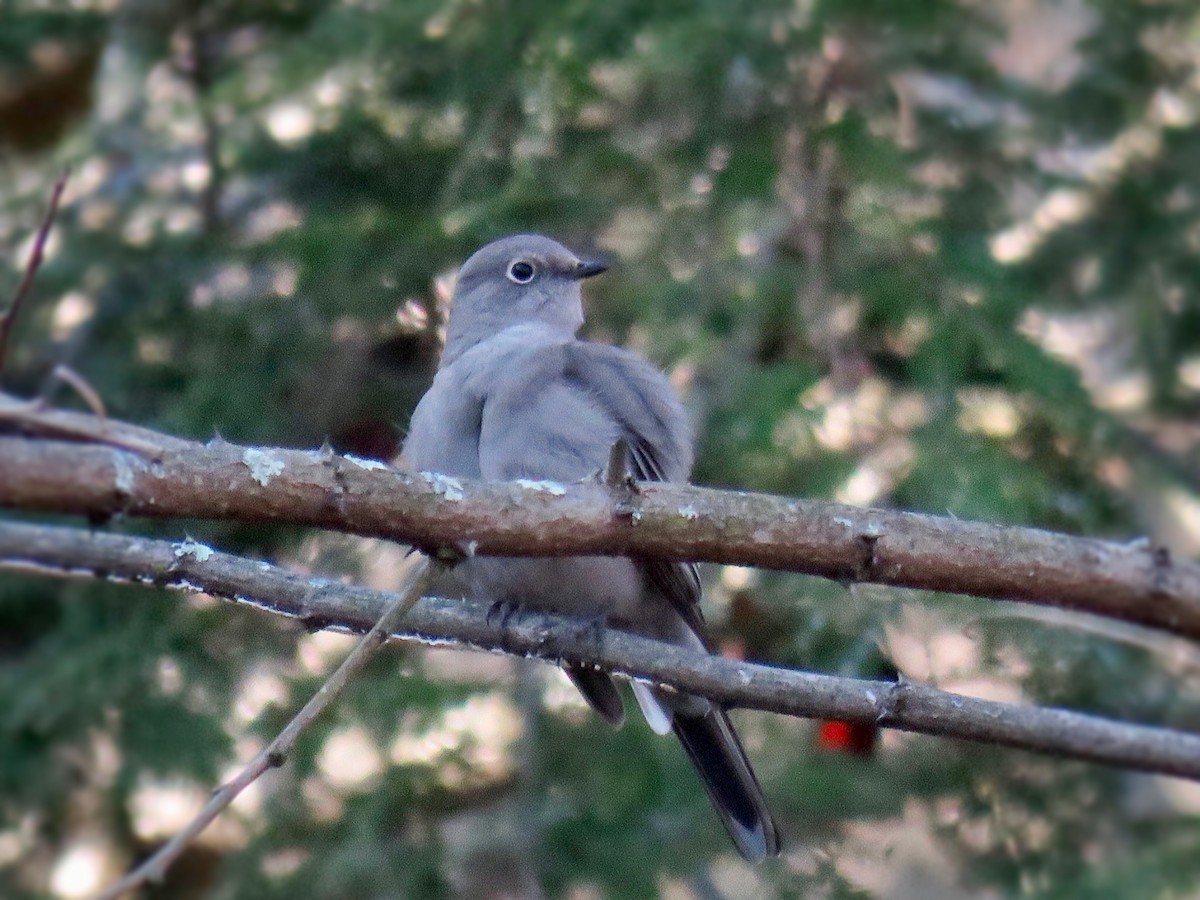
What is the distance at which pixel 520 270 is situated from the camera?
5.09 meters

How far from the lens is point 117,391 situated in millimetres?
5012

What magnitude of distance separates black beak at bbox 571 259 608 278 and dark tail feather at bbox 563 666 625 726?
1.48 metres

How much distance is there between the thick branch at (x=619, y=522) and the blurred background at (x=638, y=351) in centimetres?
149

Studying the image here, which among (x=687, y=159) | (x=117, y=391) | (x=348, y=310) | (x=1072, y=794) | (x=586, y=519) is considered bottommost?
(x=1072, y=794)

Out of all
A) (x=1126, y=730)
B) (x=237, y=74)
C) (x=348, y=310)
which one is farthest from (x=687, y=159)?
(x=1126, y=730)

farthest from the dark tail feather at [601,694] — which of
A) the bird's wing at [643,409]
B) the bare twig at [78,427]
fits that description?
the bare twig at [78,427]

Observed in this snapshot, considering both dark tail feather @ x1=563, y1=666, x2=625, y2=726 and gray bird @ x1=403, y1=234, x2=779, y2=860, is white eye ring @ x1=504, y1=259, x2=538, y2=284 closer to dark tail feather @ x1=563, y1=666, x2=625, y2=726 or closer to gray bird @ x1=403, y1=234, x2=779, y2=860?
gray bird @ x1=403, y1=234, x2=779, y2=860

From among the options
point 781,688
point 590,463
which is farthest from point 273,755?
point 590,463

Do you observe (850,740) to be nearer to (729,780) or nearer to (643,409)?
(729,780)

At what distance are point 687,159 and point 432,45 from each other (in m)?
0.95

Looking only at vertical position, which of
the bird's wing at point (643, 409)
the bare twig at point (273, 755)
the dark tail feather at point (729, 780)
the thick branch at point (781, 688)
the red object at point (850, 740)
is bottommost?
the red object at point (850, 740)

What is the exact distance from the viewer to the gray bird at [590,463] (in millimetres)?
3977

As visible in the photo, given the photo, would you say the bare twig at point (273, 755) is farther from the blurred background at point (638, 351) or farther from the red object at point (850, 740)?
the red object at point (850, 740)

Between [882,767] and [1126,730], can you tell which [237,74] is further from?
[1126,730]
